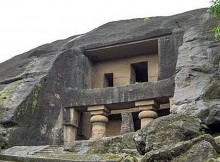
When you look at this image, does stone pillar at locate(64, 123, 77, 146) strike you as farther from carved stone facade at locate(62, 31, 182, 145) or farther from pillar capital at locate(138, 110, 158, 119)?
pillar capital at locate(138, 110, 158, 119)

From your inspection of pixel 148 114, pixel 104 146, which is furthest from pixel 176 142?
pixel 148 114

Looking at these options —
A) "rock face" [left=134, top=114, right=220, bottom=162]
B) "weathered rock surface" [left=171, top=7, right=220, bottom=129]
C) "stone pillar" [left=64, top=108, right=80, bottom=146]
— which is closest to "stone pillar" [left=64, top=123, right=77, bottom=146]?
"stone pillar" [left=64, top=108, right=80, bottom=146]

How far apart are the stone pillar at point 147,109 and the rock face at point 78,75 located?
894 millimetres

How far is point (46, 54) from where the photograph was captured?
13.3m

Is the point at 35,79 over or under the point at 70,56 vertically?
under

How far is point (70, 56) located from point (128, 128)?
322 cm

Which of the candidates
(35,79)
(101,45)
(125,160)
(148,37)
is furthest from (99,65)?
(125,160)

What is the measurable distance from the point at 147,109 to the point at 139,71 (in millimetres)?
3396

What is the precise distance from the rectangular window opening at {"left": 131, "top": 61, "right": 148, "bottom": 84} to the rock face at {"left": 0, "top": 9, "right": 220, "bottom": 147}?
1422 mm

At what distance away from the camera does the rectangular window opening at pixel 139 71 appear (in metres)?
13.8

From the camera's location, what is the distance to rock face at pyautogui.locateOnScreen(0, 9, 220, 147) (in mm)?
8414

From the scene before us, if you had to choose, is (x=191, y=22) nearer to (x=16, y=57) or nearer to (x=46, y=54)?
(x=46, y=54)

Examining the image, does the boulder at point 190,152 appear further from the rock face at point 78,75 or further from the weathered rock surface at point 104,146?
the weathered rock surface at point 104,146

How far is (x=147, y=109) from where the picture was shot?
11.4 meters
